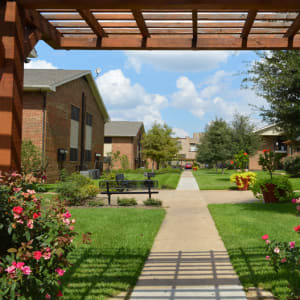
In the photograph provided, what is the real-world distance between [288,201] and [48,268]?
37.0ft

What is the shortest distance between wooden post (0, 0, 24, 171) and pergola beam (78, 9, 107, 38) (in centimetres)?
91

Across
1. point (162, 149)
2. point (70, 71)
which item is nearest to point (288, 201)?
point (70, 71)

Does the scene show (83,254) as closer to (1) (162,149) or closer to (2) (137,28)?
(2) (137,28)

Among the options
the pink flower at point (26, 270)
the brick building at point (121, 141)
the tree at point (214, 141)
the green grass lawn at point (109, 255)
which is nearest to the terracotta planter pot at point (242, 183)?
the green grass lawn at point (109, 255)

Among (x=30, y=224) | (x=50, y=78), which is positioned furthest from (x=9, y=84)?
(x=50, y=78)

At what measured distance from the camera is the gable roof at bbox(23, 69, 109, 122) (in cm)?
2094

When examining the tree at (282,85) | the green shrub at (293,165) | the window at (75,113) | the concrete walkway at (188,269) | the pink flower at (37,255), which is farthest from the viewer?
the green shrub at (293,165)

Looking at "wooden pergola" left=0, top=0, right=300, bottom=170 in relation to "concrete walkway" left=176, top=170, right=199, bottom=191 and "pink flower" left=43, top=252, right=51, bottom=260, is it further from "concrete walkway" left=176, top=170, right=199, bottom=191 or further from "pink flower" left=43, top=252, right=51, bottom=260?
"concrete walkway" left=176, top=170, right=199, bottom=191

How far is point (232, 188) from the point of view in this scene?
19656 mm

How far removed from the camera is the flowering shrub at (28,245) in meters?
2.67

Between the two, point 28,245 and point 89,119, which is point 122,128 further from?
point 28,245

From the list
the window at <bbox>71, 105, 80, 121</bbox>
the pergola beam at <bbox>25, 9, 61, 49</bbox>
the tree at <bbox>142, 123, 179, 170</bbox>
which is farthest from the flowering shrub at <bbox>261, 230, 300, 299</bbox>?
the tree at <bbox>142, 123, 179, 170</bbox>

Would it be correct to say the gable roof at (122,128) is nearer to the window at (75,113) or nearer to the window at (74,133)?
the window at (75,113)

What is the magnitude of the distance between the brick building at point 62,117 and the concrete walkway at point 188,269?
51.1ft
